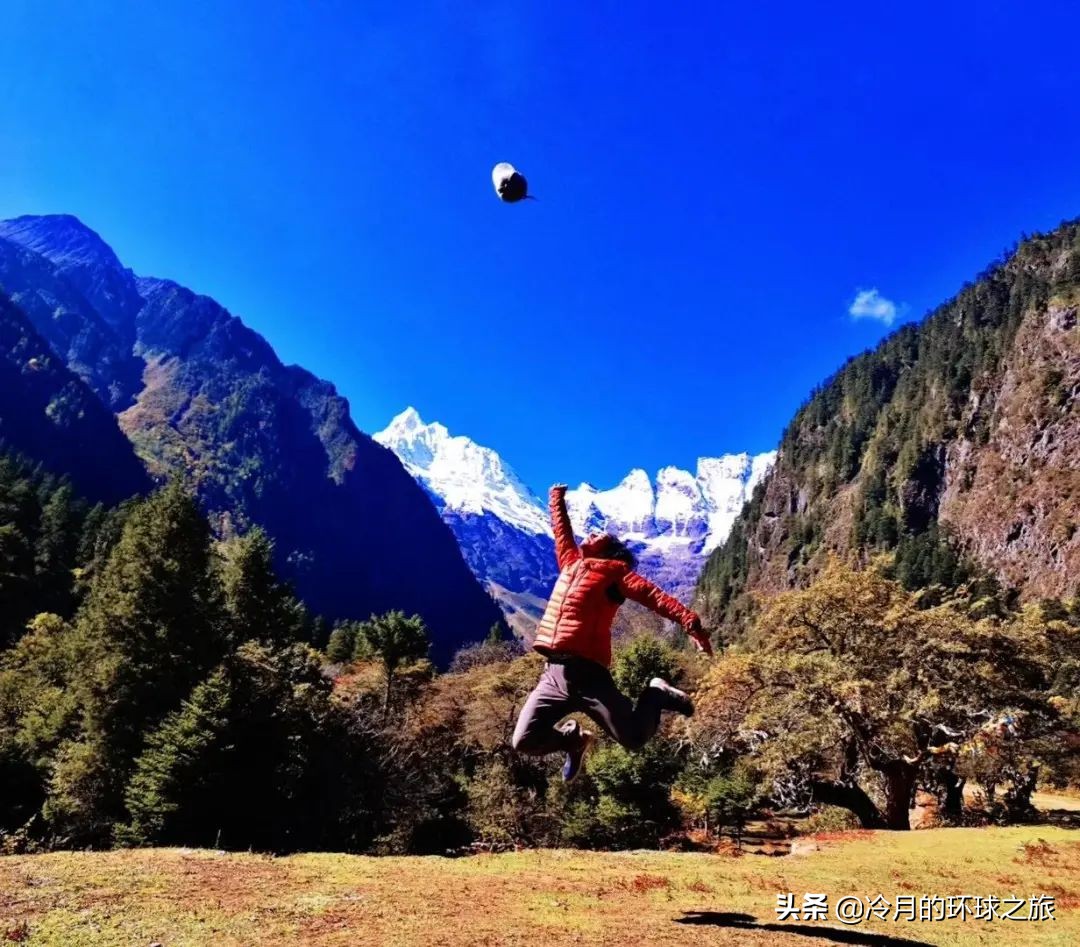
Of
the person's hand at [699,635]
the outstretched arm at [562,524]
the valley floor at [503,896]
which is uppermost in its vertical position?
the outstretched arm at [562,524]

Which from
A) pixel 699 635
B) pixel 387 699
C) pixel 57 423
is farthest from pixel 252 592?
pixel 57 423

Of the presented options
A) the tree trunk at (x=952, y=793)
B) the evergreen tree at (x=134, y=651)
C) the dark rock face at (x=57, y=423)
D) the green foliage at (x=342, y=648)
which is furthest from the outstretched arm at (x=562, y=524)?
the dark rock face at (x=57, y=423)

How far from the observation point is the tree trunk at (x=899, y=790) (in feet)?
81.1

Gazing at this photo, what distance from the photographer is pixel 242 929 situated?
30.2ft

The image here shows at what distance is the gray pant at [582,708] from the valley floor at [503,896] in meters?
3.59

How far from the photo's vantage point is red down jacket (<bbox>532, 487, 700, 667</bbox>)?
7.41 metres

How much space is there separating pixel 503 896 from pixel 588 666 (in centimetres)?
720

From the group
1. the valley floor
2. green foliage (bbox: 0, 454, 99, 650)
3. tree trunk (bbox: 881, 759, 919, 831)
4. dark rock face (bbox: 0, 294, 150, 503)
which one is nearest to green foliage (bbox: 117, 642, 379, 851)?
the valley floor

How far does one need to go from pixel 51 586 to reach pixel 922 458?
138 metres

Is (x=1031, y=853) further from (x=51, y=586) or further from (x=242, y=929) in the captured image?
(x=51, y=586)

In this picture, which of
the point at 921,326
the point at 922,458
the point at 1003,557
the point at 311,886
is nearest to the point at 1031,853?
the point at 311,886

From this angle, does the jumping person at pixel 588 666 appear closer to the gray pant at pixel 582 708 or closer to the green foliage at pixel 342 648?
the gray pant at pixel 582 708

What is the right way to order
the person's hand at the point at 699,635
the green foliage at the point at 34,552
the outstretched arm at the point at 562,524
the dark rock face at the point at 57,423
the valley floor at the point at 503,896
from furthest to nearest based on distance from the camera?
the dark rock face at the point at 57,423
the green foliage at the point at 34,552
the valley floor at the point at 503,896
the outstretched arm at the point at 562,524
the person's hand at the point at 699,635

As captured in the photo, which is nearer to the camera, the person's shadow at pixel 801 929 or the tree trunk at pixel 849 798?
the person's shadow at pixel 801 929
